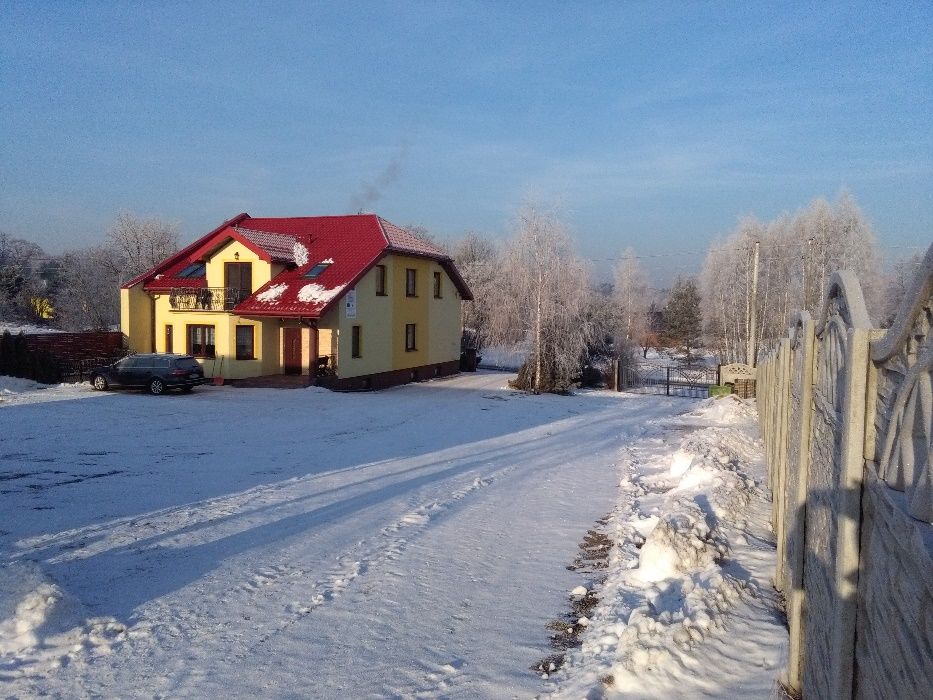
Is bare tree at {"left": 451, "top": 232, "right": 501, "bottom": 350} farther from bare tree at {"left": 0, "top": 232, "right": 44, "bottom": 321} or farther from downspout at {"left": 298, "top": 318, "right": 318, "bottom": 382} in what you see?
bare tree at {"left": 0, "top": 232, "right": 44, "bottom": 321}

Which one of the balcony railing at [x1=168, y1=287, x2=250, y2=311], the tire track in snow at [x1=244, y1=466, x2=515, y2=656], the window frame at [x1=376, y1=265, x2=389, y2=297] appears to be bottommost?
the tire track in snow at [x1=244, y1=466, x2=515, y2=656]

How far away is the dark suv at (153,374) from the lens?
25.0m

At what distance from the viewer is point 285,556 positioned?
27.9 feet

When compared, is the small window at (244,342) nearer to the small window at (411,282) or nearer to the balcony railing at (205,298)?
the balcony railing at (205,298)

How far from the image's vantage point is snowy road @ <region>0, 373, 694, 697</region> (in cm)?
579

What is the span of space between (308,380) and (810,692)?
82.7 ft

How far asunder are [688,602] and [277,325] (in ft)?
84.2

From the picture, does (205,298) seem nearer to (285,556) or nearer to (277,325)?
(277,325)

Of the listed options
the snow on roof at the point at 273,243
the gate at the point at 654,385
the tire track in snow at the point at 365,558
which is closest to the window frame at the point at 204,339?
the snow on roof at the point at 273,243

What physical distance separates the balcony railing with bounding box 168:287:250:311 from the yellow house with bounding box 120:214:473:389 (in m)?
0.04

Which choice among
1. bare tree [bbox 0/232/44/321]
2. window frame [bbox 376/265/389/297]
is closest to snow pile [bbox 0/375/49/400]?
window frame [bbox 376/265/389/297]

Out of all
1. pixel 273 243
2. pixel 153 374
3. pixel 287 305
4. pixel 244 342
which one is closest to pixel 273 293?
pixel 287 305

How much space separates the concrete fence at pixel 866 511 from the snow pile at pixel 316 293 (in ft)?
78.7

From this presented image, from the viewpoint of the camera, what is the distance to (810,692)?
3695mm
